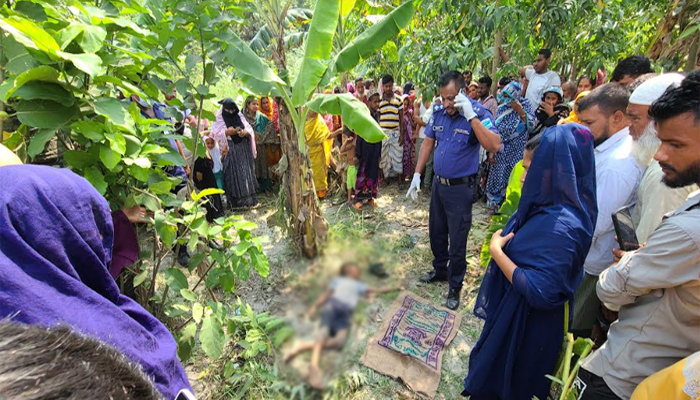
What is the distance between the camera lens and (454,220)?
2.69 metres

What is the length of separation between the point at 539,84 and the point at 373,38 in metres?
3.13

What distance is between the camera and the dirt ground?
12.7 inches

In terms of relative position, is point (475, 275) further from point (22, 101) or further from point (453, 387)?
point (22, 101)

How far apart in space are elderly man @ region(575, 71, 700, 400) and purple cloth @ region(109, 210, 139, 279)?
6.23 feet

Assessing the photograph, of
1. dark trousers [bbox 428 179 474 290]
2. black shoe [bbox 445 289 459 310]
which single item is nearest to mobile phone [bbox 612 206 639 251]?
dark trousers [bbox 428 179 474 290]

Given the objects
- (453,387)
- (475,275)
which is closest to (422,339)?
(453,387)

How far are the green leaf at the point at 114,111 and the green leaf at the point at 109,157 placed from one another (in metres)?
0.10

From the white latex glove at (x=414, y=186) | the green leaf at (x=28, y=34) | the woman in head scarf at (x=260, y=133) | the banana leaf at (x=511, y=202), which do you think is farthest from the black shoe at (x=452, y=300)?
the woman in head scarf at (x=260, y=133)

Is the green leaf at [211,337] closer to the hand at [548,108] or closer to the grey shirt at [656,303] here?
the grey shirt at [656,303]

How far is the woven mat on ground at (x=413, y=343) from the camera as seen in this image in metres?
2.16

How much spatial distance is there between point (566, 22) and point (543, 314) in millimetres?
3703

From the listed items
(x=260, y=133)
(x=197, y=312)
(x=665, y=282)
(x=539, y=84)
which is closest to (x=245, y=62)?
(x=197, y=312)

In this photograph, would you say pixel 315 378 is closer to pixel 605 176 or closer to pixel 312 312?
pixel 312 312

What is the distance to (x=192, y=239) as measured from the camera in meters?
1.46
